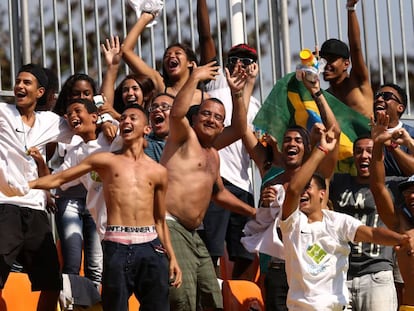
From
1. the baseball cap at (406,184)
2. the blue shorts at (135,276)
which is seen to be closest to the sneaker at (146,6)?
the baseball cap at (406,184)

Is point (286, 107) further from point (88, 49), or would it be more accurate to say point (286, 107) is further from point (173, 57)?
point (88, 49)

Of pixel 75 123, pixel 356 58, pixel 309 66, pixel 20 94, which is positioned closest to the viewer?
pixel 20 94

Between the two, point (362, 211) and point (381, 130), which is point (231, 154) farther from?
point (381, 130)

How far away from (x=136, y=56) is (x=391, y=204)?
2.70 meters

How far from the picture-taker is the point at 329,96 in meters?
11.4

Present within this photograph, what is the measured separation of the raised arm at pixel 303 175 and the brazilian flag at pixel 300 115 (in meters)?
1.46

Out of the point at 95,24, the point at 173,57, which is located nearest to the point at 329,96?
the point at 173,57

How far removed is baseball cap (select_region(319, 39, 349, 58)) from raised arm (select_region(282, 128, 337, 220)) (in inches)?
77.7

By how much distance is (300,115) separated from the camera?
11.7m

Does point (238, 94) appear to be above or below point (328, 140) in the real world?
above

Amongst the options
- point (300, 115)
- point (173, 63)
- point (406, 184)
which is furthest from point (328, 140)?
point (173, 63)

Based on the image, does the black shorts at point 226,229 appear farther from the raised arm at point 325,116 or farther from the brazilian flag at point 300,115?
the raised arm at point 325,116

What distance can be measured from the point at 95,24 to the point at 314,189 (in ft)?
10.4

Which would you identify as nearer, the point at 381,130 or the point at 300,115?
the point at 381,130
